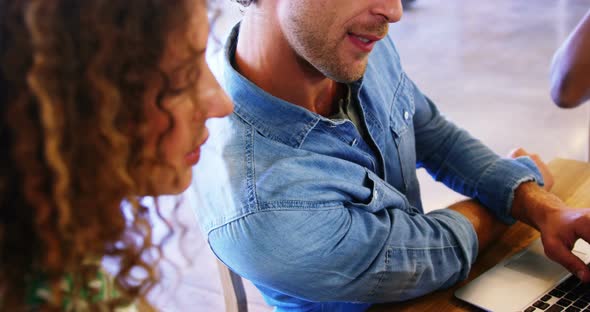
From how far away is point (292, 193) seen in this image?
103cm

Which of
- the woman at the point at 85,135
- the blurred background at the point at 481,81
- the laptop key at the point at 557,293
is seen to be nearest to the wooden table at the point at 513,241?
the laptop key at the point at 557,293

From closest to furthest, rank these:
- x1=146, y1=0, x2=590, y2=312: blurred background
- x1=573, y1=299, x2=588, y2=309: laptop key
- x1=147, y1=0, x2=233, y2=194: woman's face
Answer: x1=147, y1=0, x2=233, y2=194: woman's face < x1=573, y1=299, x2=588, y2=309: laptop key < x1=146, y1=0, x2=590, y2=312: blurred background

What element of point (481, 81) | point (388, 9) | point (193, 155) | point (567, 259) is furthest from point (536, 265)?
point (481, 81)

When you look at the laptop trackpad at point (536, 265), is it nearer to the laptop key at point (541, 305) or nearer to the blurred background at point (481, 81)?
the laptop key at point (541, 305)

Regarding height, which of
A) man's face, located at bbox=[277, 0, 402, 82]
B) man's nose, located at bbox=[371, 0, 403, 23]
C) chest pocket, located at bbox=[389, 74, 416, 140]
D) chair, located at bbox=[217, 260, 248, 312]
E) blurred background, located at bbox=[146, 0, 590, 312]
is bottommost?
blurred background, located at bbox=[146, 0, 590, 312]

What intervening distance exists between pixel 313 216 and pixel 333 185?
0.08 m

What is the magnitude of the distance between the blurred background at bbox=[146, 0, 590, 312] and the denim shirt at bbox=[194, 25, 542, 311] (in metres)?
0.13

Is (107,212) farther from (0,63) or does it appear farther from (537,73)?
(537,73)

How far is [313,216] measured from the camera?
3.36 feet

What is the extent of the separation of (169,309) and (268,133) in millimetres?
1504

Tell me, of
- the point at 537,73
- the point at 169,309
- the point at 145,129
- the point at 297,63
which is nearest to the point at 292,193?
the point at 297,63

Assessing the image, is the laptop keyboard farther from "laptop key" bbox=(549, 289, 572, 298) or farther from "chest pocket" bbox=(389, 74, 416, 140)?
"chest pocket" bbox=(389, 74, 416, 140)

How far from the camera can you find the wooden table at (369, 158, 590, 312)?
3.55ft

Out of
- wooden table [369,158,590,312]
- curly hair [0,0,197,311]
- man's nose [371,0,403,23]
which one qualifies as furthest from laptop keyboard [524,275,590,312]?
curly hair [0,0,197,311]
